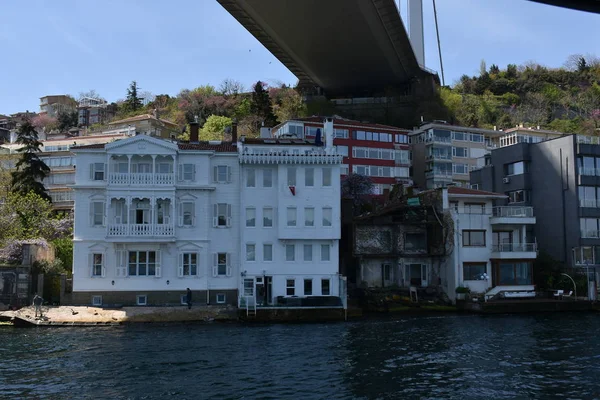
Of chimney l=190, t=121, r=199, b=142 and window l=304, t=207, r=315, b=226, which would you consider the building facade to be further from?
chimney l=190, t=121, r=199, b=142

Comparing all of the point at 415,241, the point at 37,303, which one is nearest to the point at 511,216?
the point at 415,241

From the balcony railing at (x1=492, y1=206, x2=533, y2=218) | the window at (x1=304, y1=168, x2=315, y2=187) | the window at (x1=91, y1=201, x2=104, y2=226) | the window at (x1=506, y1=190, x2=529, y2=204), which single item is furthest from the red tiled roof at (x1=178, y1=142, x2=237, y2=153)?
the window at (x1=506, y1=190, x2=529, y2=204)

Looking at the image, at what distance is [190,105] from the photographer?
110500 mm

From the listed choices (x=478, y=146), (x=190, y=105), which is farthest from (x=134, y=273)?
(x=190, y=105)

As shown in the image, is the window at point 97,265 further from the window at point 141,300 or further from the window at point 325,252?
the window at point 325,252

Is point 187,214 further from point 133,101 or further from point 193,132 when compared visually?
point 133,101

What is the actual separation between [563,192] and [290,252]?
89.8 ft

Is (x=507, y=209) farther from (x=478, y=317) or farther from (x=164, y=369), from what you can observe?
(x=164, y=369)

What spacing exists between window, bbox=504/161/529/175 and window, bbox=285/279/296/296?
92.8 ft

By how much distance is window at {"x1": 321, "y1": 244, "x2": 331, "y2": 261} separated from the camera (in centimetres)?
4519

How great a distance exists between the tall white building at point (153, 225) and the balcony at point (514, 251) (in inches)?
869

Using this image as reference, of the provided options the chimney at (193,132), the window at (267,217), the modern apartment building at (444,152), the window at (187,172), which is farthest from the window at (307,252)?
the modern apartment building at (444,152)

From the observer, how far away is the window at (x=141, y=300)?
43.0 meters

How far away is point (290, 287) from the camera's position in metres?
44.6
